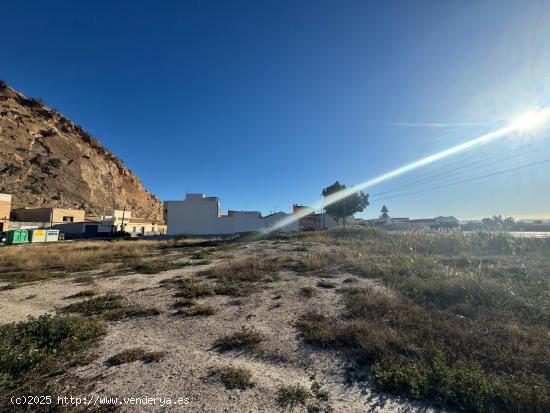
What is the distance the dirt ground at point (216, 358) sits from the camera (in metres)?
3.92

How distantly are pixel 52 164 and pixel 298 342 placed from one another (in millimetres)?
81249

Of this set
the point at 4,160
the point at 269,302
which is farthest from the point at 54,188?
the point at 269,302

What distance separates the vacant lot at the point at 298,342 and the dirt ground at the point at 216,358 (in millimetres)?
28

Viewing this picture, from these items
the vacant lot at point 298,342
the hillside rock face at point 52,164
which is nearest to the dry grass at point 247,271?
the vacant lot at point 298,342

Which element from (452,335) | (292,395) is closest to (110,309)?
(292,395)

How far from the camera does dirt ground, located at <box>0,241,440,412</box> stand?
392 cm

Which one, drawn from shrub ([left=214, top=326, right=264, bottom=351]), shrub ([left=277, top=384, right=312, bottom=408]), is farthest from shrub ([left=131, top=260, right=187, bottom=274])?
shrub ([left=277, top=384, right=312, bottom=408])

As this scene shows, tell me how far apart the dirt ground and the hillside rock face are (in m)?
67.5

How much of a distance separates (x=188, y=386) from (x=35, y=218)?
67295 millimetres

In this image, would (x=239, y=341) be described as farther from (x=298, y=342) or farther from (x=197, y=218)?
(x=197, y=218)

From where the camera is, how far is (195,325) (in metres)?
6.79

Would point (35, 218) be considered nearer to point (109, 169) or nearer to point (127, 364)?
point (109, 169)

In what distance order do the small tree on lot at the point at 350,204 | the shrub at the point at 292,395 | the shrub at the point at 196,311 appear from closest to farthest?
1. the shrub at the point at 292,395
2. the shrub at the point at 196,311
3. the small tree on lot at the point at 350,204

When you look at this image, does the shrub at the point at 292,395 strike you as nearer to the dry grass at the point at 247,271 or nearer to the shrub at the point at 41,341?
the shrub at the point at 41,341
